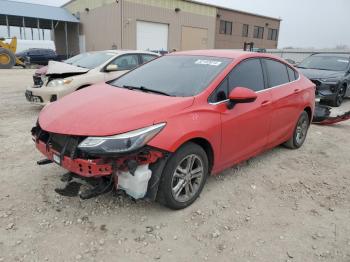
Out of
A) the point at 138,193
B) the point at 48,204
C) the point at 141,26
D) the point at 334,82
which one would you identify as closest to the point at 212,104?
the point at 138,193

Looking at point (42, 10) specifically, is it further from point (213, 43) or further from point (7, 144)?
point (7, 144)

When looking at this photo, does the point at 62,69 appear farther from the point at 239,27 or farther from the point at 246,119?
the point at 239,27

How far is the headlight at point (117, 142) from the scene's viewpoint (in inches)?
107

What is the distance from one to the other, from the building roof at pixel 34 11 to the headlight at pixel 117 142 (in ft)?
108

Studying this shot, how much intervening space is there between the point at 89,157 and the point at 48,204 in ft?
3.13

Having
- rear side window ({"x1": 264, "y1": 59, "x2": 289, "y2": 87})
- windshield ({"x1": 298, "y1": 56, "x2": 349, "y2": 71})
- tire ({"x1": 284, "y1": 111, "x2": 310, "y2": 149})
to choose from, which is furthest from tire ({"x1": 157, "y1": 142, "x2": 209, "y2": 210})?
windshield ({"x1": 298, "y1": 56, "x2": 349, "y2": 71})

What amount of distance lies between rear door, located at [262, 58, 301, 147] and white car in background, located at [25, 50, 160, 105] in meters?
4.06

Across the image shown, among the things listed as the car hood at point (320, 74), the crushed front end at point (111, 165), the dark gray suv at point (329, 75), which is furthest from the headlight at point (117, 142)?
the car hood at point (320, 74)

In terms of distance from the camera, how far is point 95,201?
135 inches

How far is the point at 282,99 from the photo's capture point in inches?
177

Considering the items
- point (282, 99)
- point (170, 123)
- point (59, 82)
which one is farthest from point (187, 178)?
point (59, 82)

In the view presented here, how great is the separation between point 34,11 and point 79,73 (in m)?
30.4

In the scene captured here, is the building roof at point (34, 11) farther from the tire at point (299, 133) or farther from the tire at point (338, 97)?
the tire at point (299, 133)

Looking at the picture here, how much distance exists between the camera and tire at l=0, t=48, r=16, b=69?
19688mm
